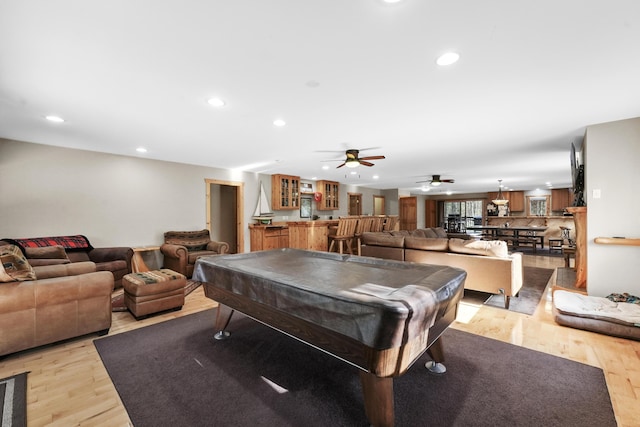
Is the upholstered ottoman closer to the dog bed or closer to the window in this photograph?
the dog bed

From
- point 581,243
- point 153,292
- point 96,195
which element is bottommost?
point 153,292

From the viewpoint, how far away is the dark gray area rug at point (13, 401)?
5.33 feet

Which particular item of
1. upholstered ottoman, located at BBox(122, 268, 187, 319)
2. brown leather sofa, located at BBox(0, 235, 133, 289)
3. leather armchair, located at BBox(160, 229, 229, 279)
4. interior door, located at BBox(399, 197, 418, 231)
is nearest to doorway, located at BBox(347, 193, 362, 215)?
interior door, located at BBox(399, 197, 418, 231)

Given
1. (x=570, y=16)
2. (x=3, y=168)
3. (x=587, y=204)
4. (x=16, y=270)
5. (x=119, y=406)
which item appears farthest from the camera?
(x=3, y=168)

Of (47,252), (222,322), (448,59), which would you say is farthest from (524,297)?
(47,252)

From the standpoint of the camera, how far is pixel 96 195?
15.3 ft

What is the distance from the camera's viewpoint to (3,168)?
3.87 m

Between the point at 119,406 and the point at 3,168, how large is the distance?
4350mm

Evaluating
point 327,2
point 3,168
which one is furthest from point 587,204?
point 3,168

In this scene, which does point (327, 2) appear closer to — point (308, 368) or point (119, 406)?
point (308, 368)

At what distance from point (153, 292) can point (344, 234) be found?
447cm

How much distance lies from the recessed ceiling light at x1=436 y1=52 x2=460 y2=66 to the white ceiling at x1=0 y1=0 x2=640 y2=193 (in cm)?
5

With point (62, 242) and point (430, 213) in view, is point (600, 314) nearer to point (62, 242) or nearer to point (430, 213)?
point (62, 242)

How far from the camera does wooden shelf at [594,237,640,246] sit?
3068 mm
